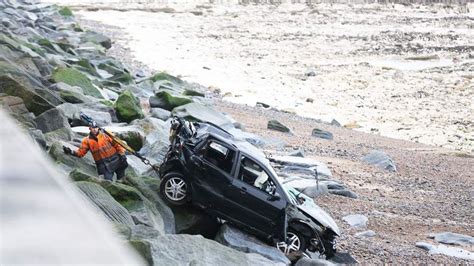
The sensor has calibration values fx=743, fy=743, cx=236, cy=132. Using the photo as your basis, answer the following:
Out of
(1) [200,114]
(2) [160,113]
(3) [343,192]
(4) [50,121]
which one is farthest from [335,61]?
(4) [50,121]

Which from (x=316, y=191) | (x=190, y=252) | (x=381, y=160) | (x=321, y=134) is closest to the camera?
(x=190, y=252)

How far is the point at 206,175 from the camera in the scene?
838cm

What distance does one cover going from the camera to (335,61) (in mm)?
37250

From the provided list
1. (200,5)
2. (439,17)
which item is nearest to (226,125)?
(439,17)

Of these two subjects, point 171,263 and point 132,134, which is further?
point 132,134

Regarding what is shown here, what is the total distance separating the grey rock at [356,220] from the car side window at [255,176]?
2713 mm

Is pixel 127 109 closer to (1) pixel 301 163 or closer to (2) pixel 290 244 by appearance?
(1) pixel 301 163

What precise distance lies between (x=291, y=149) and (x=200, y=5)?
189 ft

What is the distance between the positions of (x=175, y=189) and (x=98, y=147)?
1.02m

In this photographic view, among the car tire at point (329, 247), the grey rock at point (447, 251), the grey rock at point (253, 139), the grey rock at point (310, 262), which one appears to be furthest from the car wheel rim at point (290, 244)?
the grey rock at point (253, 139)

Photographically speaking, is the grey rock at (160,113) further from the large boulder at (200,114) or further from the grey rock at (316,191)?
the grey rock at (316,191)

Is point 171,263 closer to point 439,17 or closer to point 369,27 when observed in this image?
point 369,27

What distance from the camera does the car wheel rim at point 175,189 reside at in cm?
833

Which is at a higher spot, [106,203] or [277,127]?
[106,203]
